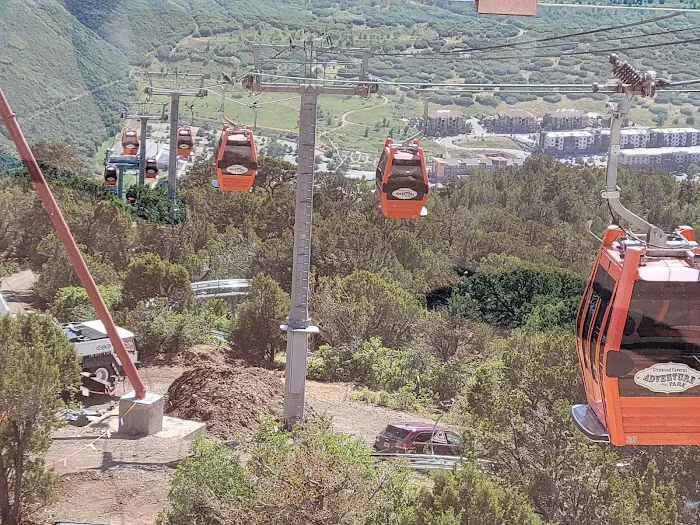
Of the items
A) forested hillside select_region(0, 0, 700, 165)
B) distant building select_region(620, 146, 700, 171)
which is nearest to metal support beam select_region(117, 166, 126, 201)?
forested hillside select_region(0, 0, 700, 165)

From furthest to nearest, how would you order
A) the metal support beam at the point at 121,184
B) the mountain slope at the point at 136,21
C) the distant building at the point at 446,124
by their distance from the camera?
1. the mountain slope at the point at 136,21
2. the distant building at the point at 446,124
3. the metal support beam at the point at 121,184

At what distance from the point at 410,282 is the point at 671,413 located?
1894cm

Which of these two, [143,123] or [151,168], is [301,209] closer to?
[143,123]

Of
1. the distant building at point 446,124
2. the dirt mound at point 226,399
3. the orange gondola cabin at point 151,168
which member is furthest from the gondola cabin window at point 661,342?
the distant building at point 446,124

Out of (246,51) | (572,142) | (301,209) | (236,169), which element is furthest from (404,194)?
(572,142)

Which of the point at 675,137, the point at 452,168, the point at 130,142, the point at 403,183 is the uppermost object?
the point at 403,183

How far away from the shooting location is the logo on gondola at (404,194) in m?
10.7

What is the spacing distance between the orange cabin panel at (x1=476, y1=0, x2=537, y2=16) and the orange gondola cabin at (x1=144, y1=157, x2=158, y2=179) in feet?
81.3

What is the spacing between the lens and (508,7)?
5711 mm

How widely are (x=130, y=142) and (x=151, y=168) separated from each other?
3.34 ft

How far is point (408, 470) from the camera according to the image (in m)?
9.87

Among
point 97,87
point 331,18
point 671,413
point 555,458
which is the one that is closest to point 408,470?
point 555,458

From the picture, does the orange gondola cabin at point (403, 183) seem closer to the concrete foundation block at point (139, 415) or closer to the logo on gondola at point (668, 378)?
the concrete foundation block at point (139, 415)

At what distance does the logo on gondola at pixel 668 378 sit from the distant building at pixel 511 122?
4304 centimetres
